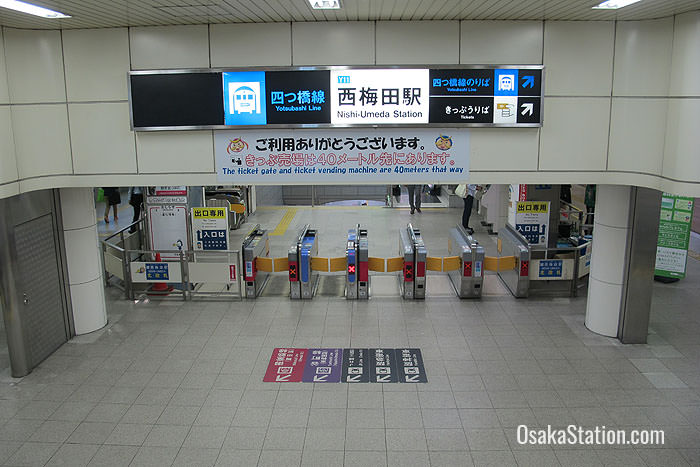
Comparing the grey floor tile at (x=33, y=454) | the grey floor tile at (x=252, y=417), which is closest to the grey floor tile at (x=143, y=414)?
the grey floor tile at (x=33, y=454)

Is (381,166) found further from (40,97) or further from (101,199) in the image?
(101,199)

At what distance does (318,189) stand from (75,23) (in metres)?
13.8

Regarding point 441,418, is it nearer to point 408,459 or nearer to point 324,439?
point 408,459

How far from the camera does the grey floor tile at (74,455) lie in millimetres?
5156

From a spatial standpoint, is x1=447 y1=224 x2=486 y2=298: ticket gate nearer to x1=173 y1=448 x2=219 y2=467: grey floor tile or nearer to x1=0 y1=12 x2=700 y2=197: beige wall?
x1=0 y1=12 x2=700 y2=197: beige wall

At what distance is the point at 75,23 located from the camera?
5.92 m

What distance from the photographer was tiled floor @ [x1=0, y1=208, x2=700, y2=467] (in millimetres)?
5289

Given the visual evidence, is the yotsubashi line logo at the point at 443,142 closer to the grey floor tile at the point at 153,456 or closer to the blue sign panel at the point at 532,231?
the grey floor tile at the point at 153,456

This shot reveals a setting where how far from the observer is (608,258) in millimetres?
7645

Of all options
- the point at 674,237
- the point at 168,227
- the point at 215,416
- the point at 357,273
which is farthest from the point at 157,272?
the point at 674,237

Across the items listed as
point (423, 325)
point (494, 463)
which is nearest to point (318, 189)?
point (423, 325)

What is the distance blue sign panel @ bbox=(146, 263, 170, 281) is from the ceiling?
4.26 meters

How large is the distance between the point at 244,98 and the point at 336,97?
1054 millimetres

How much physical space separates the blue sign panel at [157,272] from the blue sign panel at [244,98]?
398cm
